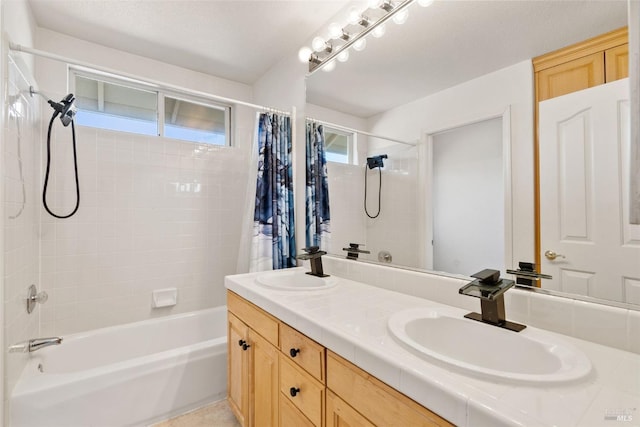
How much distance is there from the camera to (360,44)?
1.70 metres

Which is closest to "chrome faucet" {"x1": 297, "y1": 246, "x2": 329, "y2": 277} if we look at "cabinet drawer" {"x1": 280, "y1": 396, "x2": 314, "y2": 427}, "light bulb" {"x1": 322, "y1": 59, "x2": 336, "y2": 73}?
"cabinet drawer" {"x1": 280, "y1": 396, "x2": 314, "y2": 427}

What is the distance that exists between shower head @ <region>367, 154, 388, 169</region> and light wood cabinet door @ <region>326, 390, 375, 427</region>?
42.9 inches

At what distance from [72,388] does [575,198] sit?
2291 millimetres

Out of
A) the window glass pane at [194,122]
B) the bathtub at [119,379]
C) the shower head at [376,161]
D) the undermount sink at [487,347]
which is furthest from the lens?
the window glass pane at [194,122]

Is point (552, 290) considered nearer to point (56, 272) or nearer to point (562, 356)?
point (562, 356)

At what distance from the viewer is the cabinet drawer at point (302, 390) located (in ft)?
3.12

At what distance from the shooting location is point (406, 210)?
1464 millimetres

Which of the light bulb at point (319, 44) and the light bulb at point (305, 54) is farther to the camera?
the light bulb at point (305, 54)

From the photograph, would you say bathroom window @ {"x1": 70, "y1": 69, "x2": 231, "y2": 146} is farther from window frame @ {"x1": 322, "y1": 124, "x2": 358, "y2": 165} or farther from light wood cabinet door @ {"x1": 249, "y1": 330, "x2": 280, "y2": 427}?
light wood cabinet door @ {"x1": 249, "y1": 330, "x2": 280, "y2": 427}

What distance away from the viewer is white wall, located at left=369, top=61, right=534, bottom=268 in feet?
3.34

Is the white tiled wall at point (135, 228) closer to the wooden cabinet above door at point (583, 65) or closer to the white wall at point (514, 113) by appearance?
→ the white wall at point (514, 113)

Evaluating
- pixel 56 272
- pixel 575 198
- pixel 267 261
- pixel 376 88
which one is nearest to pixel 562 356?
pixel 575 198

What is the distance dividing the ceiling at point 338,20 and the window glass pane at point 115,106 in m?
0.32

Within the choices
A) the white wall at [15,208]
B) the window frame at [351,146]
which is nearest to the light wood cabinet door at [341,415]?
the window frame at [351,146]
